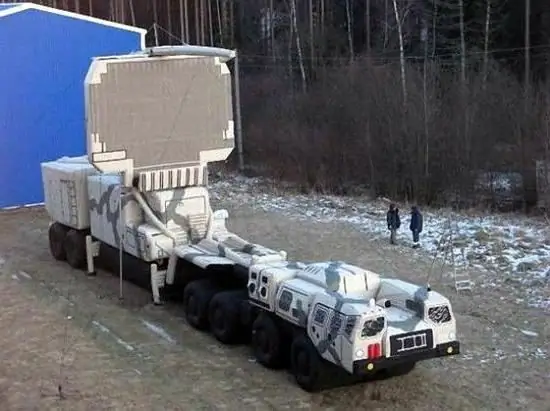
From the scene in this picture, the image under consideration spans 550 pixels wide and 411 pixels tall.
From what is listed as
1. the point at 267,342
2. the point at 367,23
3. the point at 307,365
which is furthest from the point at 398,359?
the point at 367,23

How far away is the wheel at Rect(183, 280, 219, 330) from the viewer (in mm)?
13289

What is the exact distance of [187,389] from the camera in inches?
441

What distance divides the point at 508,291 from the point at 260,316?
5.45 m

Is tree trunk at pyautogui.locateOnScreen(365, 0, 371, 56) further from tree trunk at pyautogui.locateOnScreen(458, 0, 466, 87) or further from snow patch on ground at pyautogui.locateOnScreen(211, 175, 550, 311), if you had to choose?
snow patch on ground at pyautogui.locateOnScreen(211, 175, 550, 311)

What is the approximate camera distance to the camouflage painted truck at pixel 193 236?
35.3 ft

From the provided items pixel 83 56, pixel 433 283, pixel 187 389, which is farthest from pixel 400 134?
pixel 187 389

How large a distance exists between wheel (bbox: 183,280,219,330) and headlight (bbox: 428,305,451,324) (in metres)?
3.72

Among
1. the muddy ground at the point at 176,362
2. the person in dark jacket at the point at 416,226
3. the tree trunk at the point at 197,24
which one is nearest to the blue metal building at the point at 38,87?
the muddy ground at the point at 176,362

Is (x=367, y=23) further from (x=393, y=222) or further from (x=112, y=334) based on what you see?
(x=112, y=334)

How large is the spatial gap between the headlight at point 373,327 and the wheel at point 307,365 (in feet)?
2.75

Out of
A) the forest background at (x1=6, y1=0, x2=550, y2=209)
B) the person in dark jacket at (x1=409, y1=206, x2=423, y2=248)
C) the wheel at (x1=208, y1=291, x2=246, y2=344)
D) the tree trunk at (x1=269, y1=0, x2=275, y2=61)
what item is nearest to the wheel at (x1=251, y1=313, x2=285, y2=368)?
the wheel at (x1=208, y1=291, x2=246, y2=344)


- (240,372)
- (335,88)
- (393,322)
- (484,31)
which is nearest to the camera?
(393,322)

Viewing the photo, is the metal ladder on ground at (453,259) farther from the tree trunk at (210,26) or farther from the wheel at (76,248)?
the tree trunk at (210,26)

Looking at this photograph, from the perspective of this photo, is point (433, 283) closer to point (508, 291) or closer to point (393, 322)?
point (508, 291)
